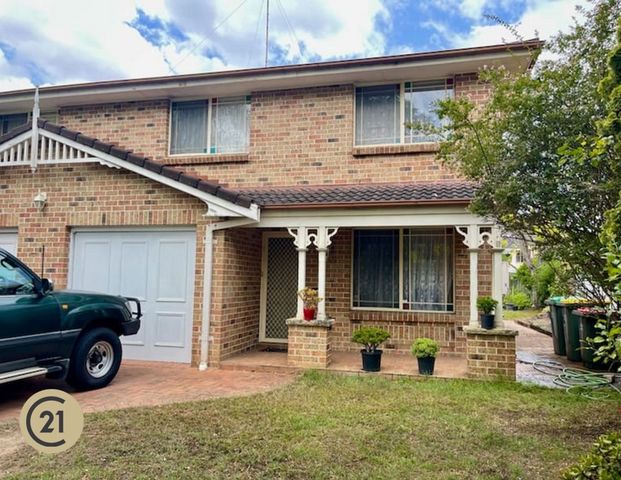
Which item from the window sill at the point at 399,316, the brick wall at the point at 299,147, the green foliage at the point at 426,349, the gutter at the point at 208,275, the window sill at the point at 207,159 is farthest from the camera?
the window sill at the point at 207,159

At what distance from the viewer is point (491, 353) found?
271 inches

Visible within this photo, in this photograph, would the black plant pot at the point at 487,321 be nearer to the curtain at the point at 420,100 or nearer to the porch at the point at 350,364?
the porch at the point at 350,364

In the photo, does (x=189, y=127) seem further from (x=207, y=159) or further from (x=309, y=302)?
(x=309, y=302)

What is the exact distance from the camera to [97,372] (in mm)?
6395

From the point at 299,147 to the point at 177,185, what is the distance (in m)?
2.81

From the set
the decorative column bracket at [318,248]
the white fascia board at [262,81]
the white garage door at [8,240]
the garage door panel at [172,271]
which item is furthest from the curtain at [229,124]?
the white garage door at [8,240]

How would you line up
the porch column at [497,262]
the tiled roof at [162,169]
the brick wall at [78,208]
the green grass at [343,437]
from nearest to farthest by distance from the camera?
the green grass at [343,437], the porch column at [497,262], the tiled roof at [162,169], the brick wall at [78,208]

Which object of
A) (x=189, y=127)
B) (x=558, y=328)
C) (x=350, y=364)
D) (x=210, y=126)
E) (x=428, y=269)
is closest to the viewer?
(x=350, y=364)

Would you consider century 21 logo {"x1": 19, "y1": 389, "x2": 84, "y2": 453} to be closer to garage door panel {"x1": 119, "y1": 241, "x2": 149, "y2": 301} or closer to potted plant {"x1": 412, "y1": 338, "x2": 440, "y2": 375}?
potted plant {"x1": 412, "y1": 338, "x2": 440, "y2": 375}

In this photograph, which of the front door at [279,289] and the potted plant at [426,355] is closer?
the potted plant at [426,355]

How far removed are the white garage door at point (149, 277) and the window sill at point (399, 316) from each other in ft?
10.8

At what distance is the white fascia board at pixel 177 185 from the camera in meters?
7.67

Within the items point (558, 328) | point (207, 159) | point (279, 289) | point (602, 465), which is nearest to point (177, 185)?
point (207, 159)

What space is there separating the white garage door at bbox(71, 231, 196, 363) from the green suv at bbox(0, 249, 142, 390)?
56.4 inches
